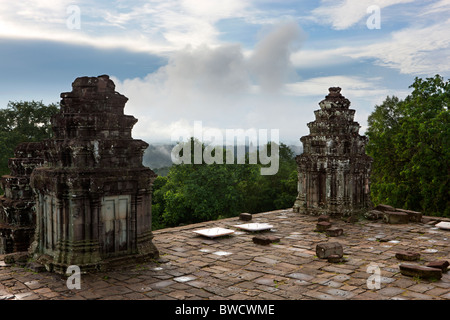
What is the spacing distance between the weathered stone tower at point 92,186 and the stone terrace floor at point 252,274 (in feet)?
1.64

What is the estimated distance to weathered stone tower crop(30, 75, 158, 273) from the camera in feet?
24.4

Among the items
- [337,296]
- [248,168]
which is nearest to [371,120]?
[248,168]

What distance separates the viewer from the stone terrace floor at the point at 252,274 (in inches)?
248

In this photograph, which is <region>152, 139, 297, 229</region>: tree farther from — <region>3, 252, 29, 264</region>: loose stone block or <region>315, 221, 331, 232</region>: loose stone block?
<region>3, 252, 29, 264</region>: loose stone block

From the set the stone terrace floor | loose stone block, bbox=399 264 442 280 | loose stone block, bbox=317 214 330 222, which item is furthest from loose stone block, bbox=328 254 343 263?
loose stone block, bbox=317 214 330 222

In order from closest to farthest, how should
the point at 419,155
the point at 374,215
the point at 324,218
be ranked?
1. the point at 324,218
2. the point at 374,215
3. the point at 419,155

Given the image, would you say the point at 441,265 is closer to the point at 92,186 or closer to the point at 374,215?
the point at 374,215

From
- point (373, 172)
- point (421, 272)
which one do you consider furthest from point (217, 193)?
point (421, 272)

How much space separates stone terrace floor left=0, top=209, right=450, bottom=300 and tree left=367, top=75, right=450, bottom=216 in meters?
6.83

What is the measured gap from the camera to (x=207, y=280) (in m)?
7.04

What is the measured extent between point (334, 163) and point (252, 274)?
23.6 feet

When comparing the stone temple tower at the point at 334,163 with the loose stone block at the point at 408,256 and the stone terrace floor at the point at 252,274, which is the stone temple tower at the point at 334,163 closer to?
the stone terrace floor at the point at 252,274

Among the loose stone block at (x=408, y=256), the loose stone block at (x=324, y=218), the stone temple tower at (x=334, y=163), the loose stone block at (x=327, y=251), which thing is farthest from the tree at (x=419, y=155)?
the loose stone block at (x=327, y=251)

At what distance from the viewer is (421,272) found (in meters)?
7.02
